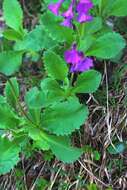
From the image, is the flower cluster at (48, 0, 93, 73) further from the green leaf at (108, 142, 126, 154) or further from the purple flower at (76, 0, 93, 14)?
the green leaf at (108, 142, 126, 154)

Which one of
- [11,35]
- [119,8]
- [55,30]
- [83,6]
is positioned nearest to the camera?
[83,6]

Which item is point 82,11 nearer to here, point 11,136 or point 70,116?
point 70,116

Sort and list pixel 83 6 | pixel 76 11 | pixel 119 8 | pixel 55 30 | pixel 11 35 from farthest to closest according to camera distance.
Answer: pixel 11 35 → pixel 119 8 → pixel 55 30 → pixel 76 11 → pixel 83 6

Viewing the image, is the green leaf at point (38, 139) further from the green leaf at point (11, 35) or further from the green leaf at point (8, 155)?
the green leaf at point (11, 35)

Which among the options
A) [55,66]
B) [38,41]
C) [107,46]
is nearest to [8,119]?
[55,66]

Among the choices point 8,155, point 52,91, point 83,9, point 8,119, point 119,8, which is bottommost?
point 8,155

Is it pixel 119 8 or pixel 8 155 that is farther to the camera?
pixel 119 8

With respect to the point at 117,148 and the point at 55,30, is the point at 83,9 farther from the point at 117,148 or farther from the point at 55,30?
the point at 117,148
